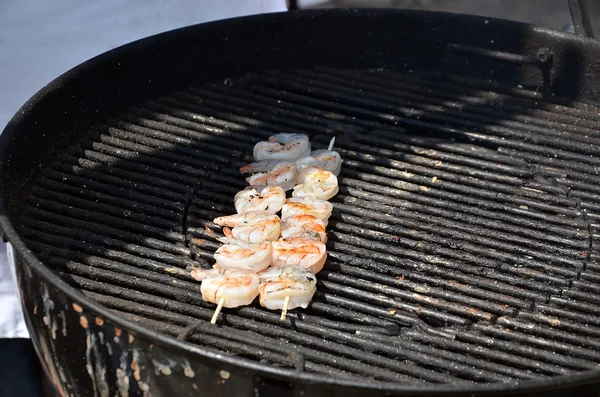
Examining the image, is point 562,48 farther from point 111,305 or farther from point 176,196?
point 111,305

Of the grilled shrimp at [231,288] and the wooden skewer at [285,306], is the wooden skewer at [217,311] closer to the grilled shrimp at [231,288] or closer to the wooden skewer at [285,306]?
the grilled shrimp at [231,288]

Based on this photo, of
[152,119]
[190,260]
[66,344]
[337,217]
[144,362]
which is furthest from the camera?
[152,119]

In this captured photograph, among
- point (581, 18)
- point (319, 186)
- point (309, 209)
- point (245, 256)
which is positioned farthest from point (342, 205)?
point (581, 18)

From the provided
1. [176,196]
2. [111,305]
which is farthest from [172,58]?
[111,305]

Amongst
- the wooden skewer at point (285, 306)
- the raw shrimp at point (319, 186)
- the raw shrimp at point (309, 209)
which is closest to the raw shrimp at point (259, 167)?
the raw shrimp at point (319, 186)

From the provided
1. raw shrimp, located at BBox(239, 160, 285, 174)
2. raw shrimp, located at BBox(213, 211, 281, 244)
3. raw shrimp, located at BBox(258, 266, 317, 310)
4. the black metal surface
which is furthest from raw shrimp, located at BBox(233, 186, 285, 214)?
the black metal surface

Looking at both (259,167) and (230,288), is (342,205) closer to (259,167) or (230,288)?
(259,167)
